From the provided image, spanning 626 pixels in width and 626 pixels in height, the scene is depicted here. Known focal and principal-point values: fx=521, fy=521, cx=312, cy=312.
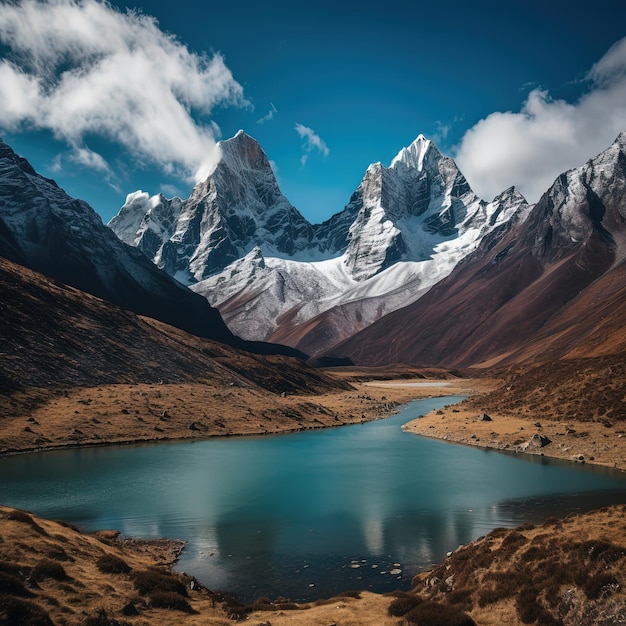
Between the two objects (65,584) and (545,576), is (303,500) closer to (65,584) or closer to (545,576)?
(65,584)

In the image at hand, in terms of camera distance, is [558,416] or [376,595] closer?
[376,595]

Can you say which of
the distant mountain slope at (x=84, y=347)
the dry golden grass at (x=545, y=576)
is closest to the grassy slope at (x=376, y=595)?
the dry golden grass at (x=545, y=576)

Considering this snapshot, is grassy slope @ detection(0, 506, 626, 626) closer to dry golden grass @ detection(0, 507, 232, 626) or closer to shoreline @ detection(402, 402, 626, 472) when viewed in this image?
dry golden grass @ detection(0, 507, 232, 626)

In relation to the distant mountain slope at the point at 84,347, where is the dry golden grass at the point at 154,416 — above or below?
below

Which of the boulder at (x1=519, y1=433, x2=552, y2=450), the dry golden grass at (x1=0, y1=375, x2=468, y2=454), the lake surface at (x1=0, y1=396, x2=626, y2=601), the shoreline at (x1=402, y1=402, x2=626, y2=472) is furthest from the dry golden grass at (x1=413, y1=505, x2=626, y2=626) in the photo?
the dry golden grass at (x1=0, y1=375, x2=468, y2=454)

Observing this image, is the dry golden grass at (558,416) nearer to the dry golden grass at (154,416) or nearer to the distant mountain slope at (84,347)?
the dry golden grass at (154,416)

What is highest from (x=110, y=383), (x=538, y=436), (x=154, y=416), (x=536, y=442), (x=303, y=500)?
(x=110, y=383)

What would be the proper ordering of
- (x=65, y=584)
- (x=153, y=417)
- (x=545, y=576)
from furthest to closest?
(x=153, y=417)
(x=65, y=584)
(x=545, y=576)

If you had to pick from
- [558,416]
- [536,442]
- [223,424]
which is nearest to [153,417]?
[223,424]
